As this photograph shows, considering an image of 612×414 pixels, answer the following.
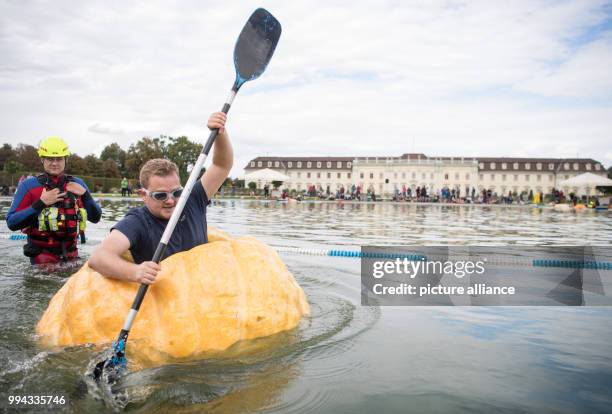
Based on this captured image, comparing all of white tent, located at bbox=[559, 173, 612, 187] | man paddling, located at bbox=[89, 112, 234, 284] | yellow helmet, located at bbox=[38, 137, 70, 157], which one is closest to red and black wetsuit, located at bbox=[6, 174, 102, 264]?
yellow helmet, located at bbox=[38, 137, 70, 157]

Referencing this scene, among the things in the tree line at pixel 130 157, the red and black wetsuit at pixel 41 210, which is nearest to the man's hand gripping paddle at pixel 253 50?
the red and black wetsuit at pixel 41 210

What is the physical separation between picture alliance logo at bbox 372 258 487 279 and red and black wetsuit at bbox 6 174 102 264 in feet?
12.8

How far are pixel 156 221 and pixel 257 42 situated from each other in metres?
1.92

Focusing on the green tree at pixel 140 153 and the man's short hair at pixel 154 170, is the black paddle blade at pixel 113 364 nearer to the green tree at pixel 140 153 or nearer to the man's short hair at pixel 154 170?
the man's short hair at pixel 154 170

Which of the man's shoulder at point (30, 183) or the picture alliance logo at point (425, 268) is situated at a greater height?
the man's shoulder at point (30, 183)

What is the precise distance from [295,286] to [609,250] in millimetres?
7662

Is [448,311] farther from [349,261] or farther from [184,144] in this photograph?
Result: [184,144]

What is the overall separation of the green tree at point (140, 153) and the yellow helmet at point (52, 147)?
71.2 meters

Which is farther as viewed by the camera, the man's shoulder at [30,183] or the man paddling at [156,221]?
the man's shoulder at [30,183]

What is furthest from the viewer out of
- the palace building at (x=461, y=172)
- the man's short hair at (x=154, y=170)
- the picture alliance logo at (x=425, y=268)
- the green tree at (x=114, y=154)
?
the palace building at (x=461, y=172)

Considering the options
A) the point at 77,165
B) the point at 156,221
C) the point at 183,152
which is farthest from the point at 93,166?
the point at 156,221

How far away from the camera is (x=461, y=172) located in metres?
114

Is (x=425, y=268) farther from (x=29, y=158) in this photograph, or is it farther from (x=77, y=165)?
(x=29, y=158)

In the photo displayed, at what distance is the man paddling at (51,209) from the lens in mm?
5730
